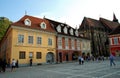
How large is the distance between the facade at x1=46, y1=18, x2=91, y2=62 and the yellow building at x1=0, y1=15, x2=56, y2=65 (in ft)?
6.03

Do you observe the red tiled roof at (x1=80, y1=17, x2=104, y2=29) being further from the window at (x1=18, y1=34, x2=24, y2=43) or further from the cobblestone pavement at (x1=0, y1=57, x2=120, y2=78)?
the cobblestone pavement at (x1=0, y1=57, x2=120, y2=78)

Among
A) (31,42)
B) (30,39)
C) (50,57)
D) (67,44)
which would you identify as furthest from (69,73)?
(67,44)

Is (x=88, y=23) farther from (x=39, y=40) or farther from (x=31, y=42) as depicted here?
(x=31, y=42)

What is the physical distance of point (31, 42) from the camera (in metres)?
33.8

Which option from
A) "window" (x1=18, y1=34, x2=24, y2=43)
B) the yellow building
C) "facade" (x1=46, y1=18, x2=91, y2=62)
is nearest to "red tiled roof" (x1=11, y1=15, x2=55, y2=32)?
the yellow building

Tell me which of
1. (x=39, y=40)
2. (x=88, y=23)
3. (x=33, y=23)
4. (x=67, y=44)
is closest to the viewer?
(x=39, y=40)

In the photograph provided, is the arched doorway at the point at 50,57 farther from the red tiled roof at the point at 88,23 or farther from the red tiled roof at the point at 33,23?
the red tiled roof at the point at 88,23

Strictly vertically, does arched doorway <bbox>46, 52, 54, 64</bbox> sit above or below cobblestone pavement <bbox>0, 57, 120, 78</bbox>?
above

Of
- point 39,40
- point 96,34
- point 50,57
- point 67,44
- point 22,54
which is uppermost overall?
point 96,34

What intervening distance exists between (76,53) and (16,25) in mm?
21426

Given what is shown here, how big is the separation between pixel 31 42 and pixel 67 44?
12149 millimetres

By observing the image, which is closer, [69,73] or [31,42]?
[69,73]

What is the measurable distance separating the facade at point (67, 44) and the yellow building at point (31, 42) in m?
1.84

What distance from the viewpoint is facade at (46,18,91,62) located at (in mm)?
40188
